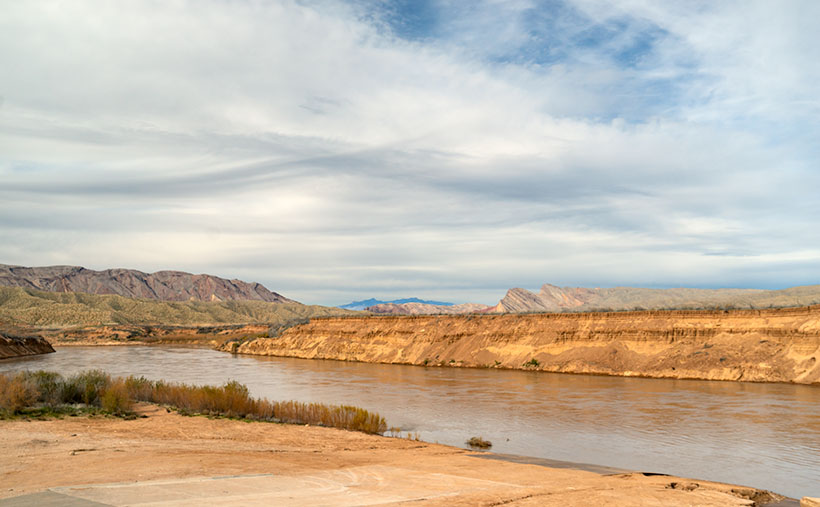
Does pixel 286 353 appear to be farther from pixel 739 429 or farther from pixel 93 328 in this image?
pixel 93 328

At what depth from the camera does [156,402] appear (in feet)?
63.7

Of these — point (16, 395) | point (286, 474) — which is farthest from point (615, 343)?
point (16, 395)

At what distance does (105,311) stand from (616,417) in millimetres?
128801

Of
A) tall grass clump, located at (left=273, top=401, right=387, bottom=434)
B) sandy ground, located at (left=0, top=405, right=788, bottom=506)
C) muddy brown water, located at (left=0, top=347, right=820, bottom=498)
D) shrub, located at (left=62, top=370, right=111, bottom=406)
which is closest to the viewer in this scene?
sandy ground, located at (left=0, top=405, right=788, bottom=506)

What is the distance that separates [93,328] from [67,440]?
9241 centimetres

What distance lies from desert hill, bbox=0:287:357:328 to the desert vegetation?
222 feet

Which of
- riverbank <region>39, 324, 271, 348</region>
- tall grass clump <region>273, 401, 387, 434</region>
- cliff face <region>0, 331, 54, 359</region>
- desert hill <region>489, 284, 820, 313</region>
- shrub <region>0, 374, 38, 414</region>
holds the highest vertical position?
desert hill <region>489, 284, 820, 313</region>

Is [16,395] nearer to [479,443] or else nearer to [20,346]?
[479,443]

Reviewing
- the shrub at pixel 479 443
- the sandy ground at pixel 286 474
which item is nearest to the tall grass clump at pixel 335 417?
the sandy ground at pixel 286 474

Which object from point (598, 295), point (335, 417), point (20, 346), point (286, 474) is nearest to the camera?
point (286, 474)

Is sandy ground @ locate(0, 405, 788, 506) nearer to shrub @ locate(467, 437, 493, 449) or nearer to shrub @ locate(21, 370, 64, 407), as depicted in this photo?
shrub @ locate(467, 437, 493, 449)

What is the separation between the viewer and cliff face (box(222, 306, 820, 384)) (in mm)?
27219

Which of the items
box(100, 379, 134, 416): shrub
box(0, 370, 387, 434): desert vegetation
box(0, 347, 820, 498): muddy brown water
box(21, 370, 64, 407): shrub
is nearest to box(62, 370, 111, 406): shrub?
box(0, 370, 387, 434): desert vegetation

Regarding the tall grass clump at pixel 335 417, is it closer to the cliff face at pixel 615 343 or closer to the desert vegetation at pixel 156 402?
the desert vegetation at pixel 156 402
